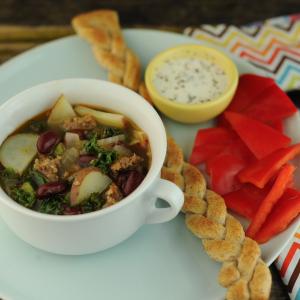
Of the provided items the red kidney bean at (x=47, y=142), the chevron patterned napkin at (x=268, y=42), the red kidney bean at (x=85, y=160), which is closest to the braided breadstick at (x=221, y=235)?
the red kidney bean at (x=85, y=160)

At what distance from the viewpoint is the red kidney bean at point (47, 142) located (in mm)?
2223

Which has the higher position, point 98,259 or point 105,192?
point 105,192

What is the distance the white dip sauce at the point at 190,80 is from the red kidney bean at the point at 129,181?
69cm

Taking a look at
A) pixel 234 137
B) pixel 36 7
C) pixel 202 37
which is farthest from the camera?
pixel 36 7

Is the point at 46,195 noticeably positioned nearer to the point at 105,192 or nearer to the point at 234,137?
the point at 105,192

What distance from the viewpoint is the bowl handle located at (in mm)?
2031

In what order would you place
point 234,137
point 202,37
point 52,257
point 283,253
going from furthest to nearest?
point 202,37, point 234,137, point 283,253, point 52,257

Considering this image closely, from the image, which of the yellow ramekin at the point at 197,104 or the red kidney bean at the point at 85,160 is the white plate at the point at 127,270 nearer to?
the red kidney bean at the point at 85,160

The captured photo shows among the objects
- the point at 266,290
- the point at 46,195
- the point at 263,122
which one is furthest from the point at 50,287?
the point at 263,122

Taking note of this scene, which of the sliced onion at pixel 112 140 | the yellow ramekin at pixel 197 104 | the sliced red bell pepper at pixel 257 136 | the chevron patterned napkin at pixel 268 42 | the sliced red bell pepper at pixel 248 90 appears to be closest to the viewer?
the sliced onion at pixel 112 140

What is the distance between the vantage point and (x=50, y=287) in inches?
82.4

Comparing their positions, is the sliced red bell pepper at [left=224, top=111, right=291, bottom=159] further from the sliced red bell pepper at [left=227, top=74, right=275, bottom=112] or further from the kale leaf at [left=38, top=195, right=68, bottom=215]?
the kale leaf at [left=38, top=195, right=68, bottom=215]

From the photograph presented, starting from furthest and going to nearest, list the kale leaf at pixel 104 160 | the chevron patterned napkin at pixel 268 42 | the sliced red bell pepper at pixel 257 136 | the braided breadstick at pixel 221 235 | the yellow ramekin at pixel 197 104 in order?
the chevron patterned napkin at pixel 268 42, the yellow ramekin at pixel 197 104, the sliced red bell pepper at pixel 257 136, the kale leaf at pixel 104 160, the braided breadstick at pixel 221 235

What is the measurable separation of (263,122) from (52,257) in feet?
3.73
